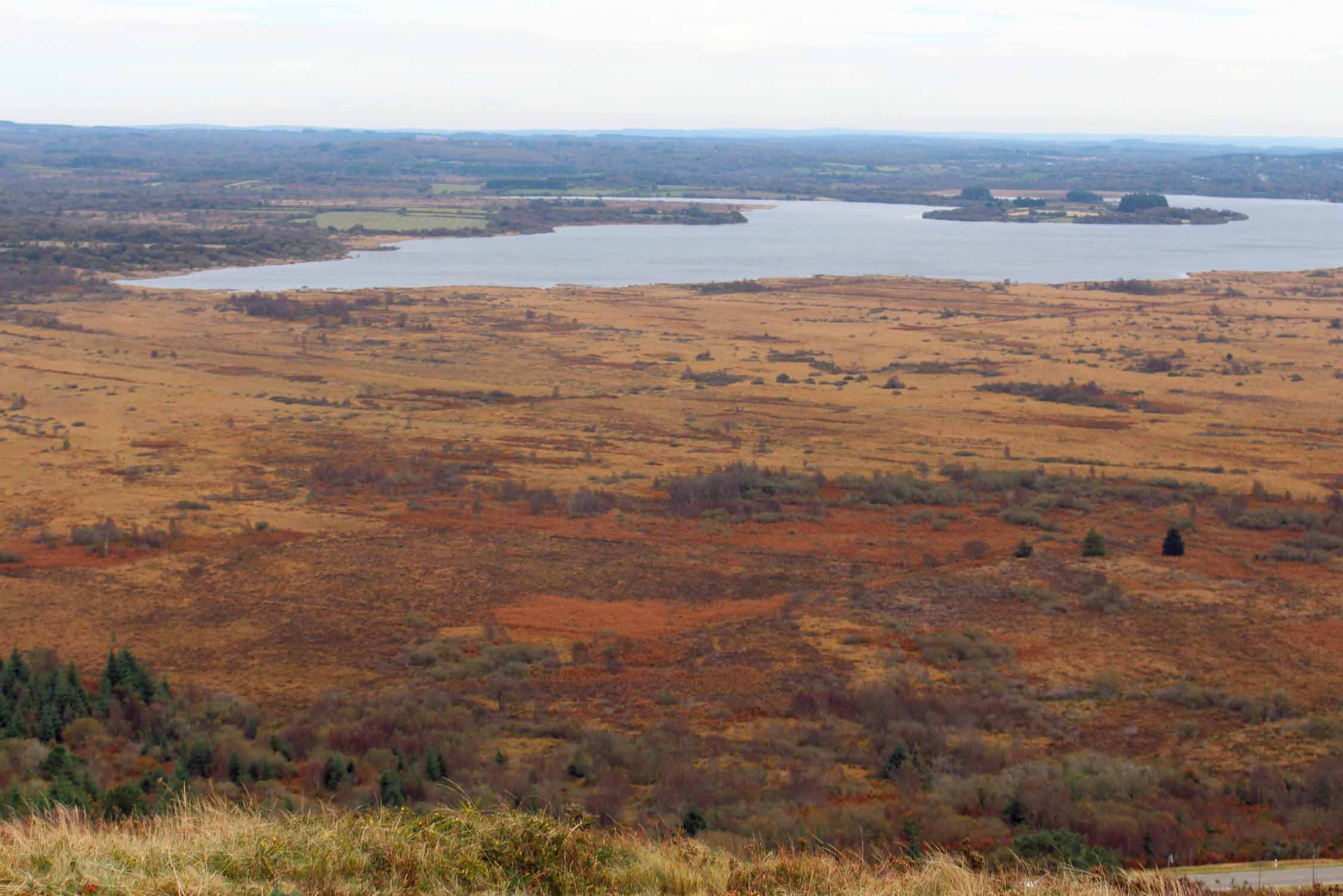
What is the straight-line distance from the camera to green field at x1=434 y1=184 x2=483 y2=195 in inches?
6683

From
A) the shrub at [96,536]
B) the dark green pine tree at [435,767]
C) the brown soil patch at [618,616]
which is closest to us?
the dark green pine tree at [435,767]

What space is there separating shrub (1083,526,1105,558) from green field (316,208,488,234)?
103 m

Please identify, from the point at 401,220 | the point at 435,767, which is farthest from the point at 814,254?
the point at 435,767

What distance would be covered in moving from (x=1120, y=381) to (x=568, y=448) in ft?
72.6

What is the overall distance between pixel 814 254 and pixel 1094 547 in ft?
264

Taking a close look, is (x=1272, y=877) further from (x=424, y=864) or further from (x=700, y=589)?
(x=700, y=589)

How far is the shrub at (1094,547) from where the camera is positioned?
74.7ft

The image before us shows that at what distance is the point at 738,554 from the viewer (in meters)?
23.4

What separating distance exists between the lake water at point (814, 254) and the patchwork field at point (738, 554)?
3468 cm

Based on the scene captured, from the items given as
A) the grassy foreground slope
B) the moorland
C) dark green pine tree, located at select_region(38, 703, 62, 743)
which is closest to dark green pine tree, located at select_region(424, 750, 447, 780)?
the moorland

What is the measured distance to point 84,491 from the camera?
28141mm

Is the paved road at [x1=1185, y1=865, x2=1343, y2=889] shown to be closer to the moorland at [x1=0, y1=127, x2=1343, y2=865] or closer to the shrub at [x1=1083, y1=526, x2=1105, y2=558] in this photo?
the moorland at [x1=0, y1=127, x2=1343, y2=865]

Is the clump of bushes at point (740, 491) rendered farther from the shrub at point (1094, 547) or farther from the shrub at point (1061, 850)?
the shrub at point (1061, 850)

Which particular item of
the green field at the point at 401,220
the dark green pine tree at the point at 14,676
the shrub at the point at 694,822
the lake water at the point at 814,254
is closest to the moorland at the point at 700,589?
the shrub at the point at 694,822
